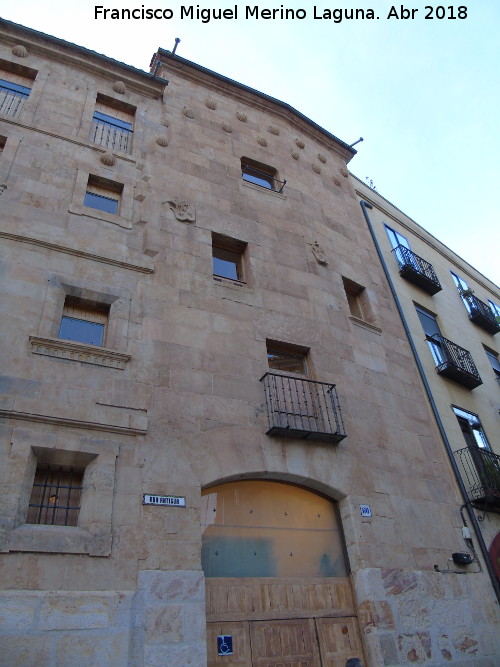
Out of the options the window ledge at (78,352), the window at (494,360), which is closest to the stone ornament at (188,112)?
the window ledge at (78,352)

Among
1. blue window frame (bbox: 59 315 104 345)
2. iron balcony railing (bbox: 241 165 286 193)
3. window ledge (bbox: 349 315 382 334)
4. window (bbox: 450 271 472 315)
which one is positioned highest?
window (bbox: 450 271 472 315)

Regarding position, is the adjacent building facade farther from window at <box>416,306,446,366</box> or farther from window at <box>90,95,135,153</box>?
window at <box>90,95,135,153</box>

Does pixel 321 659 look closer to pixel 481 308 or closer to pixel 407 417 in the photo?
pixel 407 417

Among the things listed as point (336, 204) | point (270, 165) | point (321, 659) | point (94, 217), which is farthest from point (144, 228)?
point (321, 659)

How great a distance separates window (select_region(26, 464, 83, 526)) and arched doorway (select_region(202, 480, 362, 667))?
2.08 meters

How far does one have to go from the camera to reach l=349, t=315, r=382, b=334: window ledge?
1242cm

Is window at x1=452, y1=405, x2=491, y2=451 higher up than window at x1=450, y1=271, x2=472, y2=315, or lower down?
lower down

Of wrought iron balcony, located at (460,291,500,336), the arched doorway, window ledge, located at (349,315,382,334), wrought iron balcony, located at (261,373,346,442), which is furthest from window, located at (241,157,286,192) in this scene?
wrought iron balcony, located at (460,291,500,336)

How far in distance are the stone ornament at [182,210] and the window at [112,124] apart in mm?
2069

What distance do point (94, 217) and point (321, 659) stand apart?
29.2ft

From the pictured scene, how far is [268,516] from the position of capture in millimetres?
8766

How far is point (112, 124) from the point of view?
12.6 metres

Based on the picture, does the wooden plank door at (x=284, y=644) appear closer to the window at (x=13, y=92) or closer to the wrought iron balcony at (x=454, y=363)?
the wrought iron balcony at (x=454, y=363)

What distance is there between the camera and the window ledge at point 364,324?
12.4 metres
